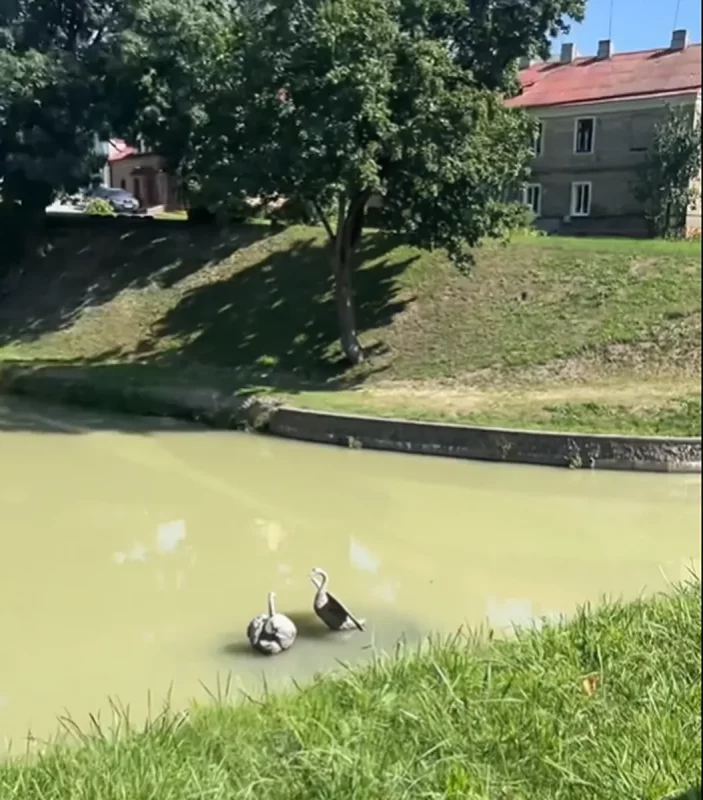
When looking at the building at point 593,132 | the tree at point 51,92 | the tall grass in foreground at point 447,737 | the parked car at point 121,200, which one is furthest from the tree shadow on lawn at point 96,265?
the tall grass in foreground at point 447,737

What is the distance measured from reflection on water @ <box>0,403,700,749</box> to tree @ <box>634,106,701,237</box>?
10.4ft

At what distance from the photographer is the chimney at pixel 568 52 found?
11.0 meters

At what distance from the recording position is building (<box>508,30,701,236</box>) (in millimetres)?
9672

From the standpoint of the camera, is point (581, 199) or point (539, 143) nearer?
point (539, 143)

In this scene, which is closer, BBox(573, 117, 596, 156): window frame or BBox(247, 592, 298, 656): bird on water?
BBox(247, 592, 298, 656): bird on water

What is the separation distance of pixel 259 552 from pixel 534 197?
306 inches

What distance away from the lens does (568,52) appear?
11.2 meters

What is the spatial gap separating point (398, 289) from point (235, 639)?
8.07 m

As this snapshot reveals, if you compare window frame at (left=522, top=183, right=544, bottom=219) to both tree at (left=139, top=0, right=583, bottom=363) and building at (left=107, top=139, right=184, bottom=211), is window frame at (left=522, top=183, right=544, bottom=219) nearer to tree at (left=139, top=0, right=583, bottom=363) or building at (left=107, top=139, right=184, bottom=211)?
tree at (left=139, top=0, right=583, bottom=363)

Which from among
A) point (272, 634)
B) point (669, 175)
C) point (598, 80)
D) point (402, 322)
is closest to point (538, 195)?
point (402, 322)

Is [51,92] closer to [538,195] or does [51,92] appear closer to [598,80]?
[538,195]

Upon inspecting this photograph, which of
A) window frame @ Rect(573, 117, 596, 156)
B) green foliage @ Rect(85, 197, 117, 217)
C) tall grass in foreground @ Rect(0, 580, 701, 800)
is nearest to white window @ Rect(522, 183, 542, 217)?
window frame @ Rect(573, 117, 596, 156)

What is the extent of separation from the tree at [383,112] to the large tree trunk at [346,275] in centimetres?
27

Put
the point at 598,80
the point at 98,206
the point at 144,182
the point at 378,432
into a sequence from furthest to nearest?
1. the point at 144,182
2. the point at 98,206
3. the point at 598,80
4. the point at 378,432
